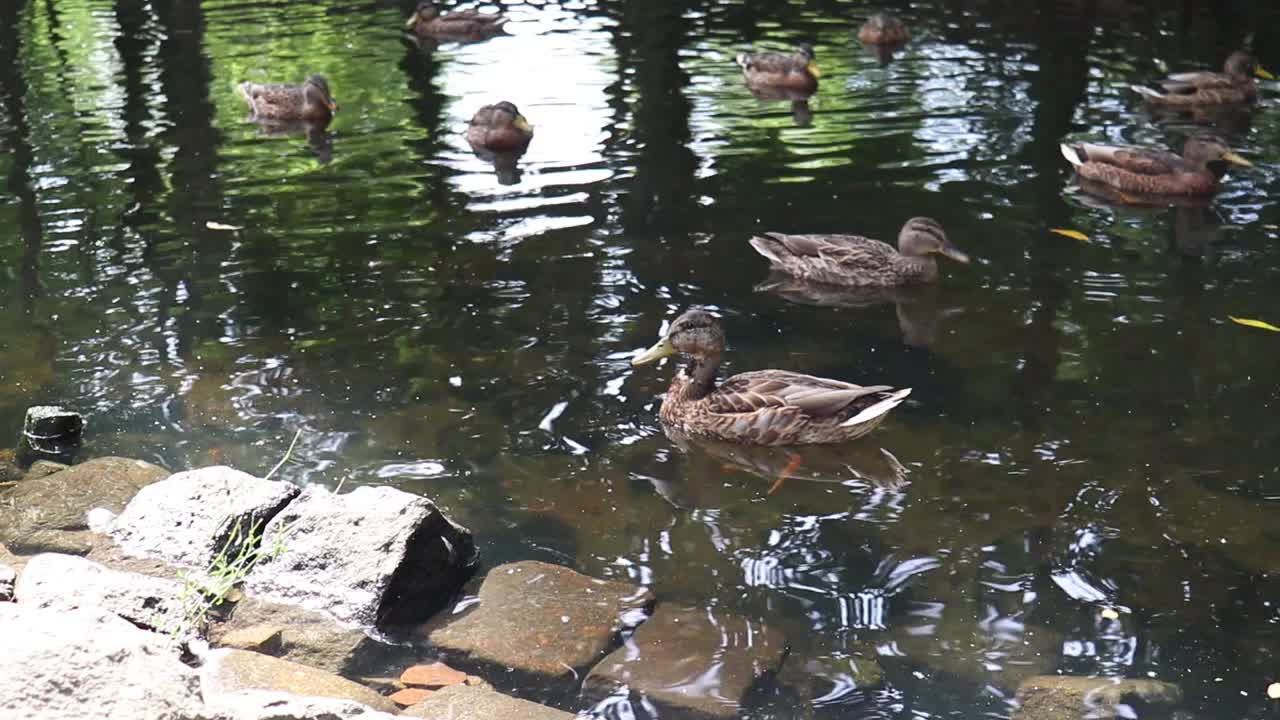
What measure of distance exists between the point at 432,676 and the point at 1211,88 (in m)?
13.0

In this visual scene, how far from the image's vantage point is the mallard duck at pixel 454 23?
67.1 ft

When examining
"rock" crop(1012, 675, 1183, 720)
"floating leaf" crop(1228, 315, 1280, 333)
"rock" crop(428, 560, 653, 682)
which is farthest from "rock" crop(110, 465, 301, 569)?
"floating leaf" crop(1228, 315, 1280, 333)

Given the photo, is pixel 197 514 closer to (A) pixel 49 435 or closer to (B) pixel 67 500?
(B) pixel 67 500

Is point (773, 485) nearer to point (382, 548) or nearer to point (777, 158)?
point (382, 548)

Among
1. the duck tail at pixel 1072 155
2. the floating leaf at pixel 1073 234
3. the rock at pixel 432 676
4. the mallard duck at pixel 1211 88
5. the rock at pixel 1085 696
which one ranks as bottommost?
the rock at pixel 432 676

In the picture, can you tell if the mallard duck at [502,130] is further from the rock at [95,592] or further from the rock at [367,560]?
the rock at [95,592]

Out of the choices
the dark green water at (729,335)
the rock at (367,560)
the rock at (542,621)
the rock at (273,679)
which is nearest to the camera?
the rock at (273,679)

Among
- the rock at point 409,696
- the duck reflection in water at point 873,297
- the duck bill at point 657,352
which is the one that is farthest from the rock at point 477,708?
the duck reflection in water at point 873,297

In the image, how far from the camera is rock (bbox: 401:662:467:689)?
5.64 metres

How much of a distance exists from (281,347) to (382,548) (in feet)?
11.3

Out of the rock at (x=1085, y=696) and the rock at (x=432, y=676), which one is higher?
the rock at (x=1085, y=696)

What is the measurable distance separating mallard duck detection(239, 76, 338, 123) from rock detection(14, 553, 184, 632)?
10900 millimetres

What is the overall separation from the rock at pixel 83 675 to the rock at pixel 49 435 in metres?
3.73

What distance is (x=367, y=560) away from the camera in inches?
241
